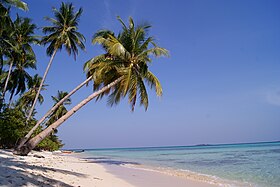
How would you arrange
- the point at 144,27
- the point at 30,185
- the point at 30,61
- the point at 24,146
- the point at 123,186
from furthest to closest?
the point at 30,61 < the point at 144,27 < the point at 24,146 < the point at 123,186 < the point at 30,185

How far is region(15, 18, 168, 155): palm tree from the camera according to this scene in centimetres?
1293

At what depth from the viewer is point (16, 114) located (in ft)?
70.5

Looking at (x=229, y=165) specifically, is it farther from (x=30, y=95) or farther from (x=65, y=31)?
(x=30, y=95)

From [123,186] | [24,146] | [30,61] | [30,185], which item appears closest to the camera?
[30,185]

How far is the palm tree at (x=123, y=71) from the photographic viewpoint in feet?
42.4

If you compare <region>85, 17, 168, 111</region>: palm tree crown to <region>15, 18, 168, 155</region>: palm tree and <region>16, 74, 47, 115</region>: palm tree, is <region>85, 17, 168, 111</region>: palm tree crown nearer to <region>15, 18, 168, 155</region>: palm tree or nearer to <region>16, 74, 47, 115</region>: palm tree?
<region>15, 18, 168, 155</region>: palm tree

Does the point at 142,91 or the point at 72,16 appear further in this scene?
the point at 72,16

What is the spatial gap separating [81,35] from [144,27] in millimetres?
8161

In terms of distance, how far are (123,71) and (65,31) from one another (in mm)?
9040

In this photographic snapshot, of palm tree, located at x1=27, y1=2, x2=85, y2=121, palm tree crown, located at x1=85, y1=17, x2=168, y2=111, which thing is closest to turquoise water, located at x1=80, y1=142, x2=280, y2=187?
palm tree crown, located at x1=85, y1=17, x2=168, y2=111

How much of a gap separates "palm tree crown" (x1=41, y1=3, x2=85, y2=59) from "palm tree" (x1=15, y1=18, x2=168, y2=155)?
6.35 meters

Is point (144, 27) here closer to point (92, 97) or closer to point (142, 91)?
point (142, 91)

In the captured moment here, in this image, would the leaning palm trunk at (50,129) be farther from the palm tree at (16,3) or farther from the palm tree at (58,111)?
the palm tree at (58,111)

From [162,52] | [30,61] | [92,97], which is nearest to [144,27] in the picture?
[162,52]
